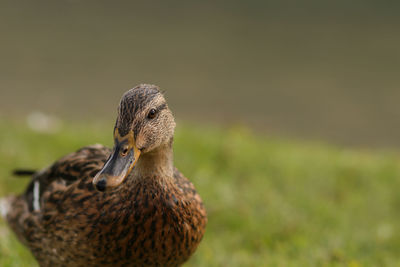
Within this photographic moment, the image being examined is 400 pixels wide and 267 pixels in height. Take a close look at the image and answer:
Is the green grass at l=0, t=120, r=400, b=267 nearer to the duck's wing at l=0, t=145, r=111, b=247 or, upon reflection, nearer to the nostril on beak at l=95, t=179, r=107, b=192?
the duck's wing at l=0, t=145, r=111, b=247

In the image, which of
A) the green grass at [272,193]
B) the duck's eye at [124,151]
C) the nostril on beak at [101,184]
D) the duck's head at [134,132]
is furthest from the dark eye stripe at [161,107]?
the green grass at [272,193]

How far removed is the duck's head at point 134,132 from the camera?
2.49m

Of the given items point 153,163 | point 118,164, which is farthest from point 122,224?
point 118,164

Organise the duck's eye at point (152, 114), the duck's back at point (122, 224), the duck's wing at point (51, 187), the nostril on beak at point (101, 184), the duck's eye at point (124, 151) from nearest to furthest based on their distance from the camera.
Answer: the nostril on beak at point (101, 184)
the duck's eye at point (124, 151)
the duck's eye at point (152, 114)
the duck's back at point (122, 224)
the duck's wing at point (51, 187)

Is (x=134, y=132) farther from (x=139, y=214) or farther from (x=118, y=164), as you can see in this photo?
(x=139, y=214)

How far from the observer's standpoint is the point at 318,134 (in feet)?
31.8

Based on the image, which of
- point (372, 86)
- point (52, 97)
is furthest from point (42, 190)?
point (372, 86)

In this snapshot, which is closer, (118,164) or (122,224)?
(118,164)

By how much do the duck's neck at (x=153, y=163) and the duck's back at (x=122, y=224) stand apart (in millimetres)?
33

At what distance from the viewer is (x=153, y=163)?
10.0 ft

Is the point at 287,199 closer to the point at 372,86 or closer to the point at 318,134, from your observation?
the point at 318,134

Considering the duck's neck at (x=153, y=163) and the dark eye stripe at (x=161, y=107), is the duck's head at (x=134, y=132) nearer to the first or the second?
the dark eye stripe at (x=161, y=107)

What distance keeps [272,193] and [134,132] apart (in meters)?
3.13

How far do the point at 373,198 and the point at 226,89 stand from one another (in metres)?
4.86
